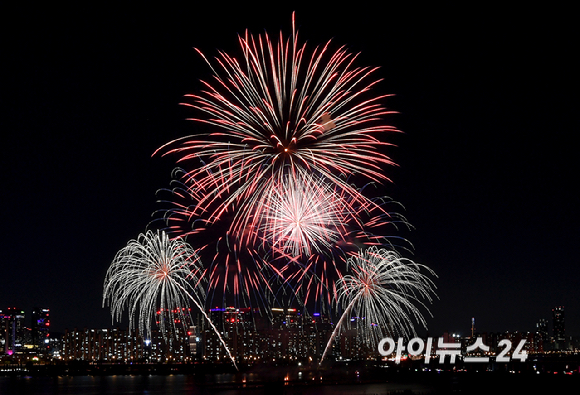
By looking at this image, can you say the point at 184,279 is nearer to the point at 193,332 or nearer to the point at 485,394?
the point at 485,394

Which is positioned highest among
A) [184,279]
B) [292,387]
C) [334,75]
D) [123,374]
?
[334,75]

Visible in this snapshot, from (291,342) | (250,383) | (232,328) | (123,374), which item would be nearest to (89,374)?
(123,374)

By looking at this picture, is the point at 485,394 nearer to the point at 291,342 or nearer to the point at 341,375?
the point at 341,375

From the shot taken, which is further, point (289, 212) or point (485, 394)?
point (485, 394)

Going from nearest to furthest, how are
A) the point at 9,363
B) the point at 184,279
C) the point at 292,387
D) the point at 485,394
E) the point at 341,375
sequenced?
the point at 184,279, the point at 485,394, the point at 292,387, the point at 341,375, the point at 9,363

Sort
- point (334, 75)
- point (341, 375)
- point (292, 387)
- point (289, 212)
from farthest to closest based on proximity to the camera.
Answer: point (341, 375), point (292, 387), point (289, 212), point (334, 75)

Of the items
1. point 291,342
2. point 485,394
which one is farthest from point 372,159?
point 291,342

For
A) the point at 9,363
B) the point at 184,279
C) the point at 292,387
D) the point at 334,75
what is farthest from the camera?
the point at 9,363

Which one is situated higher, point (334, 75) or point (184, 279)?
point (334, 75)

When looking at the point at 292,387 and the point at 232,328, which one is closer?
the point at 292,387
